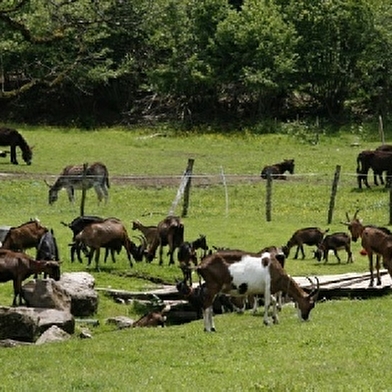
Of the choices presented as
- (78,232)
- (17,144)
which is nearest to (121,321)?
(78,232)

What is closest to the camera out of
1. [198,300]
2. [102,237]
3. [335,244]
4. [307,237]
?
[198,300]

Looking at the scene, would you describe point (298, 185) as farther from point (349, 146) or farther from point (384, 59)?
point (384, 59)

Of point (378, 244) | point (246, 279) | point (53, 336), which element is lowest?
point (53, 336)

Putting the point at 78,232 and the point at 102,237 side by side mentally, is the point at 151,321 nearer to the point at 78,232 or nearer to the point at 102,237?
the point at 102,237

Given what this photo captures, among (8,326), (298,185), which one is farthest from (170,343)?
(298,185)

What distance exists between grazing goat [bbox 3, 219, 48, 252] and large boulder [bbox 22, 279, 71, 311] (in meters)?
3.56

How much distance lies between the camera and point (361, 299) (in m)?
21.4

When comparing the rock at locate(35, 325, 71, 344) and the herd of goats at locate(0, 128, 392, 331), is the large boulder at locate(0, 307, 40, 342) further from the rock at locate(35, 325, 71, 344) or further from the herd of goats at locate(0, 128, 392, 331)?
the herd of goats at locate(0, 128, 392, 331)

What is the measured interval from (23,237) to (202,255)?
4248 millimetres

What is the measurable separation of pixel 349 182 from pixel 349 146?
41.6 feet

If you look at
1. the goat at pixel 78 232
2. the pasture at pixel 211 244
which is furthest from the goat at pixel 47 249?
the goat at pixel 78 232

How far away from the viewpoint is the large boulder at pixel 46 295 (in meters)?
19.5

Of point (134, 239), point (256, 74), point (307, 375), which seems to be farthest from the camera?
point (256, 74)

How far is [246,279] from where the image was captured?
1714cm
